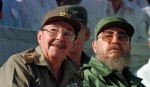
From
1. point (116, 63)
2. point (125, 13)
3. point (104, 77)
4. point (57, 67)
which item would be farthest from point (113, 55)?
point (125, 13)

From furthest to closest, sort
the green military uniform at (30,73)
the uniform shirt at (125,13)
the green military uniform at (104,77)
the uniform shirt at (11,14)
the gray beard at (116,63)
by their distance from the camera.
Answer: the uniform shirt at (125,13) < the uniform shirt at (11,14) < the gray beard at (116,63) < the green military uniform at (104,77) < the green military uniform at (30,73)

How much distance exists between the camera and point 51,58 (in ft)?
9.87

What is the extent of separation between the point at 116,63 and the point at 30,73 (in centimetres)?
120

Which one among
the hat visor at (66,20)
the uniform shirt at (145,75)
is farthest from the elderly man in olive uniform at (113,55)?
the uniform shirt at (145,75)

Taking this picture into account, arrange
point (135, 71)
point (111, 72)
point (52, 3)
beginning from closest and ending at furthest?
1. point (111, 72)
2. point (135, 71)
3. point (52, 3)

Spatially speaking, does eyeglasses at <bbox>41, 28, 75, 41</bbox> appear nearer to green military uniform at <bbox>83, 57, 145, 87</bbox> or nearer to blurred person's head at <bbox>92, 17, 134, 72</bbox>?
green military uniform at <bbox>83, 57, 145, 87</bbox>

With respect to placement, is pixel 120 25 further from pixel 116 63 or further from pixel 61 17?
pixel 61 17

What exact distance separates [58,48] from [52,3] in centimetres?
277

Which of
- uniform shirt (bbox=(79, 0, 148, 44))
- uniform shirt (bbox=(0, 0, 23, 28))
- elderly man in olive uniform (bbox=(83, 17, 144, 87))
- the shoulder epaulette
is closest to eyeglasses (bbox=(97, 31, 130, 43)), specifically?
elderly man in olive uniform (bbox=(83, 17, 144, 87))

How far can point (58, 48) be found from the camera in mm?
2984

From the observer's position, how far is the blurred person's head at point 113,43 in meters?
3.87

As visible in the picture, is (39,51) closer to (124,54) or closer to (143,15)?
(124,54)

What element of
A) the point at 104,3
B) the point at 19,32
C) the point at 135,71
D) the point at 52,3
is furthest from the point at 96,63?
the point at 104,3

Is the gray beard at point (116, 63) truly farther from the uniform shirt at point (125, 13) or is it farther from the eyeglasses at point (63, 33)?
the uniform shirt at point (125, 13)
